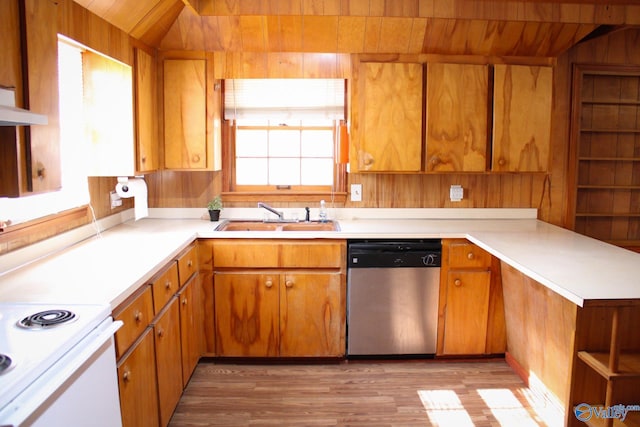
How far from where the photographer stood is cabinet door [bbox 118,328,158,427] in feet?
6.18

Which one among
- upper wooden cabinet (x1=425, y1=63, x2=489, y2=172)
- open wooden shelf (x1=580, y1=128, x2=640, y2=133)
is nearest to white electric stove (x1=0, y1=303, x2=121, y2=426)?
upper wooden cabinet (x1=425, y1=63, x2=489, y2=172)

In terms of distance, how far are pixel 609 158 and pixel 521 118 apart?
3.17 feet

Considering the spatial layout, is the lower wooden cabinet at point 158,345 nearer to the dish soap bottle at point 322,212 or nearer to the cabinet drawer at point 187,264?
the cabinet drawer at point 187,264

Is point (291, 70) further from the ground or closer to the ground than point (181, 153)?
further from the ground

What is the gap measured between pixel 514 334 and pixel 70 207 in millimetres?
2654

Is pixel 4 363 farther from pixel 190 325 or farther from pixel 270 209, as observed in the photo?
pixel 270 209

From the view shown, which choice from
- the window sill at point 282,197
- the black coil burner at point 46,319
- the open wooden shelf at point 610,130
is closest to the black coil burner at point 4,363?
the black coil burner at point 46,319

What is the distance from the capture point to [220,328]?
321cm

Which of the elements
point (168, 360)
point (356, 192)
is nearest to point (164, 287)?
point (168, 360)

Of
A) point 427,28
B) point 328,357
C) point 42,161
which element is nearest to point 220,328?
point 328,357

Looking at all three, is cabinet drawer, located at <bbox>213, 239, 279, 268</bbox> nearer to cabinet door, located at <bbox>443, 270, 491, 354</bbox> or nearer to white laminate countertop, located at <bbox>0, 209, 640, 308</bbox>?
white laminate countertop, located at <bbox>0, 209, 640, 308</bbox>

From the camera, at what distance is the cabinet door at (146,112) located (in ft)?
9.86

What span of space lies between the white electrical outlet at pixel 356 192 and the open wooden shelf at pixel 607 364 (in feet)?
6.11

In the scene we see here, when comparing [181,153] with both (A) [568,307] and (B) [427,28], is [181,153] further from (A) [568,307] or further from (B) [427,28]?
(A) [568,307]
